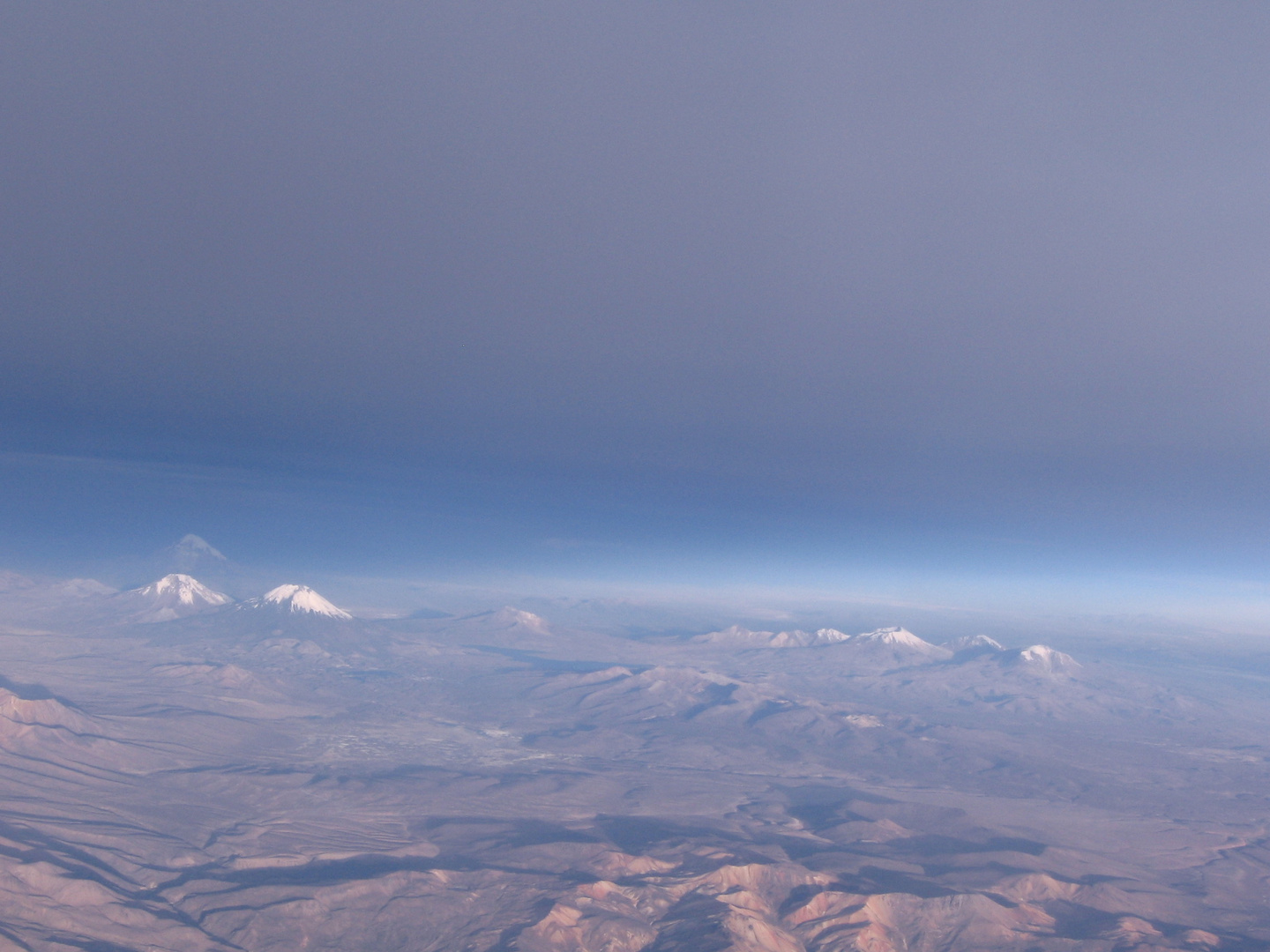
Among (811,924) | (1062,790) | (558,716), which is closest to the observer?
(811,924)

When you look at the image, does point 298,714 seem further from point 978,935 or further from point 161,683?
point 978,935

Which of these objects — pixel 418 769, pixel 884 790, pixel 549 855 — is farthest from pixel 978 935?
pixel 418 769

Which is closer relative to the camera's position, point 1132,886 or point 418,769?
point 1132,886

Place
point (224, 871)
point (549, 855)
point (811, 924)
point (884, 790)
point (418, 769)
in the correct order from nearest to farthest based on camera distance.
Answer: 1. point (811, 924)
2. point (224, 871)
3. point (549, 855)
4. point (418, 769)
5. point (884, 790)

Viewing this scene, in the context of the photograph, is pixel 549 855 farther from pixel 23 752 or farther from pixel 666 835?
pixel 23 752

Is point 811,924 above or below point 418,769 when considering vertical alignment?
above

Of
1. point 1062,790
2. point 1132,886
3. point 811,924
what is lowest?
point 1062,790

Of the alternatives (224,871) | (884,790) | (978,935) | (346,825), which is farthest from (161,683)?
(978,935)

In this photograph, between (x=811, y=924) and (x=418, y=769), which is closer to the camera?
(x=811, y=924)

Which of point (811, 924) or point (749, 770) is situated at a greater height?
point (811, 924)
